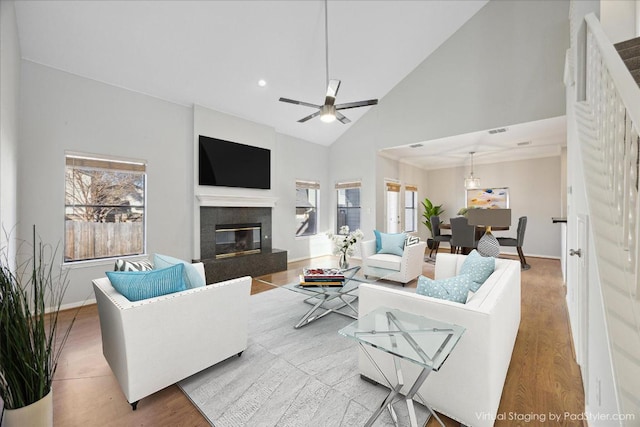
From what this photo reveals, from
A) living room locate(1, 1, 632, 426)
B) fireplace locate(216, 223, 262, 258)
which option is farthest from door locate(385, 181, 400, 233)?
fireplace locate(216, 223, 262, 258)

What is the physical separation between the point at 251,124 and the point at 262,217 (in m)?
1.85

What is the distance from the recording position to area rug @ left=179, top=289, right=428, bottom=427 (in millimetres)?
1633

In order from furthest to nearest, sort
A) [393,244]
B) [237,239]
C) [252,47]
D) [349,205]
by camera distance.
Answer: [349,205] < [237,239] < [393,244] < [252,47]

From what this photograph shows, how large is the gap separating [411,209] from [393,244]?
3.89 m

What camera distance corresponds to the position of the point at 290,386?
1.91 metres

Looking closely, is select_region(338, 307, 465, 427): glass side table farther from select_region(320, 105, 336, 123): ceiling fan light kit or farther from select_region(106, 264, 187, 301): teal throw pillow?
select_region(320, 105, 336, 123): ceiling fan light kit

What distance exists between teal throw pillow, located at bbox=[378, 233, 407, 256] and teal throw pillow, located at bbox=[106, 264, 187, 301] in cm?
342

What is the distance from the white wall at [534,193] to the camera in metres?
6.46

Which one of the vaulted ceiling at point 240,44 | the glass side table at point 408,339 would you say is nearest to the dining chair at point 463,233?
the vaulted ceiling at point 240,44

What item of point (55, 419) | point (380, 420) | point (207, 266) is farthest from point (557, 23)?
point (55, 419)

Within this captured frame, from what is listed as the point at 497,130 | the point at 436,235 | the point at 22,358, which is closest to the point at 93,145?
the point at 22,358

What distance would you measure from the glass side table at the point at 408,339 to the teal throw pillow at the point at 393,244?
9.72 ft

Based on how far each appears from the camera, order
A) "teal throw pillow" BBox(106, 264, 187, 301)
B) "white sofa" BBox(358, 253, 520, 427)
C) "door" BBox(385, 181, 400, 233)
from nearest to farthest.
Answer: "white sofa" BBox(358, 253, 520, 427), "teal throw pillow" BBox(106, 264, 187, 301), "door" BBox(385, 181, 400, 233)

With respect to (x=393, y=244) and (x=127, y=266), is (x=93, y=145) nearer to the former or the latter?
(x=127, y=266)
